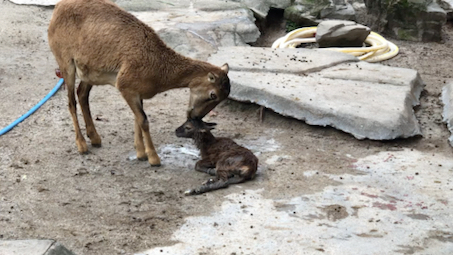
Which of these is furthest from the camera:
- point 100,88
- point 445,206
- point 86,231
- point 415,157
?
point 100,88

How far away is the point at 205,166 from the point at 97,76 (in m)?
1.40

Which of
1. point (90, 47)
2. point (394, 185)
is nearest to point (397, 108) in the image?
A: point (394, 185)

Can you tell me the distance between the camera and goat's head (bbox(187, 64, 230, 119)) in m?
5.64

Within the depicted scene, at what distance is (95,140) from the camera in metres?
6.32

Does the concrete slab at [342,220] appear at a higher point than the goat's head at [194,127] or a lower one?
lower

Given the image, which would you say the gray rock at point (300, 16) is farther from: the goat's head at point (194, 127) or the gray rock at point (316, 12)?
the goat's head at point (194, 127)

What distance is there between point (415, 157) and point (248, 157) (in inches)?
72.5

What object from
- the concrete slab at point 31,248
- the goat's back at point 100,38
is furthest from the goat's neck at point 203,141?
the concrete slab at point 31,248

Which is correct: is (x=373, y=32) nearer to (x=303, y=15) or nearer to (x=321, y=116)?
(x=303, y=15)

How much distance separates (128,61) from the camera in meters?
5.61

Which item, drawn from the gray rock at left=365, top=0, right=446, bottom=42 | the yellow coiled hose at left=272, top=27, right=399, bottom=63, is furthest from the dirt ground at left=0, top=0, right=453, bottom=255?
the gray rock at left=365, top=0, right=446, bottom=42

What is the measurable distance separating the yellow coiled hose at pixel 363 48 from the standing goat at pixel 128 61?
4159mm

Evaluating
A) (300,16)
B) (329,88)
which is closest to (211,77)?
(329,88)

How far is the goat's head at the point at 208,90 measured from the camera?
564cm
